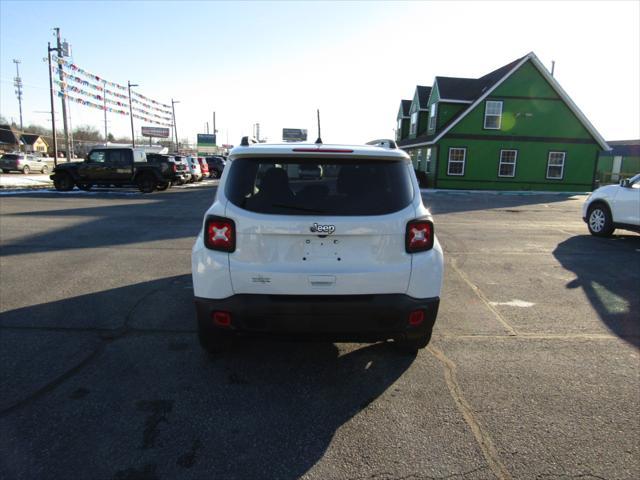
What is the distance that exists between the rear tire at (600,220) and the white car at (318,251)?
9.10 metres

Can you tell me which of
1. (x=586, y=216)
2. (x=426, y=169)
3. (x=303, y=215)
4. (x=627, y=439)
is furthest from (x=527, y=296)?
(x=426, y=169)

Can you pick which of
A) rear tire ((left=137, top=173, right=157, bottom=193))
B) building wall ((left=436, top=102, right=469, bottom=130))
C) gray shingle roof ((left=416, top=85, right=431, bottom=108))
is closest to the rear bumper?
rear tire ((left=137, top=173, right=157, bottom=193))

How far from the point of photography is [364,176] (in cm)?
320

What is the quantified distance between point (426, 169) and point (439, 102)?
478cm

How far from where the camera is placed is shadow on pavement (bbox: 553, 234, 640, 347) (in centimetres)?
483

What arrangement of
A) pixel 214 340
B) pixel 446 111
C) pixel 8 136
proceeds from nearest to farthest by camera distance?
pixel 214 340 < pixel 446 111 < pixel 8 136

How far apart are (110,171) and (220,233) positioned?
67.9ft

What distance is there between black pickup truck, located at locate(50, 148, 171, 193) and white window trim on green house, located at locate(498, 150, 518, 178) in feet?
71.3

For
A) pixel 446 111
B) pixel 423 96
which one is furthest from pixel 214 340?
pixel 423 96

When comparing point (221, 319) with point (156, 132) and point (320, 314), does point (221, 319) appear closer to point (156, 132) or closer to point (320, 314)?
point (320, 314)

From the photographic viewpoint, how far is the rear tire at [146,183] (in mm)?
21328

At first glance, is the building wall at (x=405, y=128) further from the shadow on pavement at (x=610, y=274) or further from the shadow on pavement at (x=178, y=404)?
the shadow on pavement at (x=178, y=404)

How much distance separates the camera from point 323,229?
296 cm

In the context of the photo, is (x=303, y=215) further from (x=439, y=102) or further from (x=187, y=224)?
(x=439, y=102)
